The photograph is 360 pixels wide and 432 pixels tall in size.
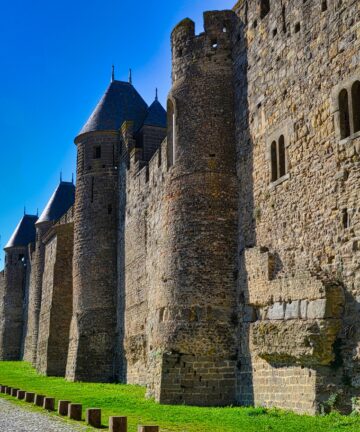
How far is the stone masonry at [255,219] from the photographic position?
12.0 metres

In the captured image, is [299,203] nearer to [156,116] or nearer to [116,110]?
[156,116]

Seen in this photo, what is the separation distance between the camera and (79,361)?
83.9ft

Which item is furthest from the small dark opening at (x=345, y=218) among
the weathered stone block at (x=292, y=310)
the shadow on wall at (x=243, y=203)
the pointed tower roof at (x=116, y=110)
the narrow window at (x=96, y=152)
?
the narrow window at (x=96, y=152)

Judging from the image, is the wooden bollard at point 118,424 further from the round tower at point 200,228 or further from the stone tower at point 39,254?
the stone tower at point 39,254

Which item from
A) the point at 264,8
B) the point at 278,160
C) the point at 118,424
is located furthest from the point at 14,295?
the point at 118,424

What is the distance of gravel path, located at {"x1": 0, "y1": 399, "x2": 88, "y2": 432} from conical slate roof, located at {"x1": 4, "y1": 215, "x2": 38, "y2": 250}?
127ft

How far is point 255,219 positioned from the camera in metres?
15.4

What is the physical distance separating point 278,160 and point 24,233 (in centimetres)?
4143

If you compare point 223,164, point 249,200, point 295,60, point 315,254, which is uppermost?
point 295,60

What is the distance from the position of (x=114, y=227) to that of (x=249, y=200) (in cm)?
1197

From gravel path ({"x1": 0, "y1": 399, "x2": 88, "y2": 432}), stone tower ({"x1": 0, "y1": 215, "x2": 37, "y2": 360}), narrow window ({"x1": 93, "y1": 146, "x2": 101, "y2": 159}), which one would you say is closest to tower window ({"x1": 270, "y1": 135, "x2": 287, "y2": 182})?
gravel path ({"x1": 0, "y1": 399, "x2": 88, "y2": 432})

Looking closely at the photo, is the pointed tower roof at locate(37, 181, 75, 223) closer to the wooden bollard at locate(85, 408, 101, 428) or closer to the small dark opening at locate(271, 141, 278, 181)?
the small dark opening at locate(271, 141, 278, 181)

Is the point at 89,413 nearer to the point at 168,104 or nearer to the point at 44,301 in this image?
the point at 168,104

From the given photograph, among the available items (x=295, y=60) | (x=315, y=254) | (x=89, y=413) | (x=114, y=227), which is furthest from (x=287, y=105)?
(x=114, y=227)
